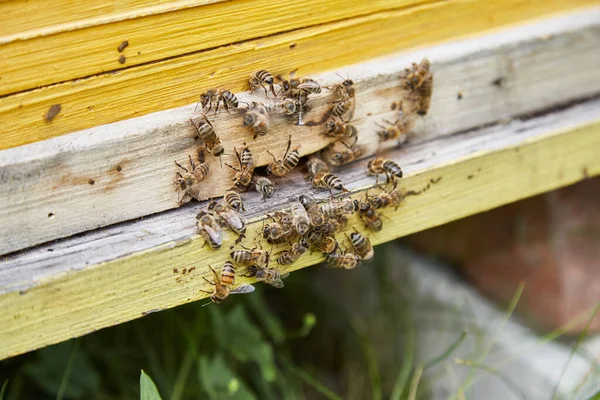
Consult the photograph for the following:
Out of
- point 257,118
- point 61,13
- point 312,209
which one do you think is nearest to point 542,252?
point 312,209

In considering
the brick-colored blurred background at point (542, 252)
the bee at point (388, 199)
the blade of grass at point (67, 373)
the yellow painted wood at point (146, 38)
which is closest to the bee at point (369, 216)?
the bee at point (388, 199)

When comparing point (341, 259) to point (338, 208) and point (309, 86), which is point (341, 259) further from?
point (309, 86)

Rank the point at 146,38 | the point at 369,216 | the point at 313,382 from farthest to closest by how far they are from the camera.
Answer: the point at 313,382 < the point at 369,216 < the point at 146,38

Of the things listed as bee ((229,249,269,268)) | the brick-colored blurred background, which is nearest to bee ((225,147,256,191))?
bee ((229,249,269,268))

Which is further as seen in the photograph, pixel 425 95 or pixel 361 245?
pixel 425 95

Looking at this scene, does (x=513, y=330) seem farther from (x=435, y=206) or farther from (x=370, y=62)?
(x=370, y=62)
